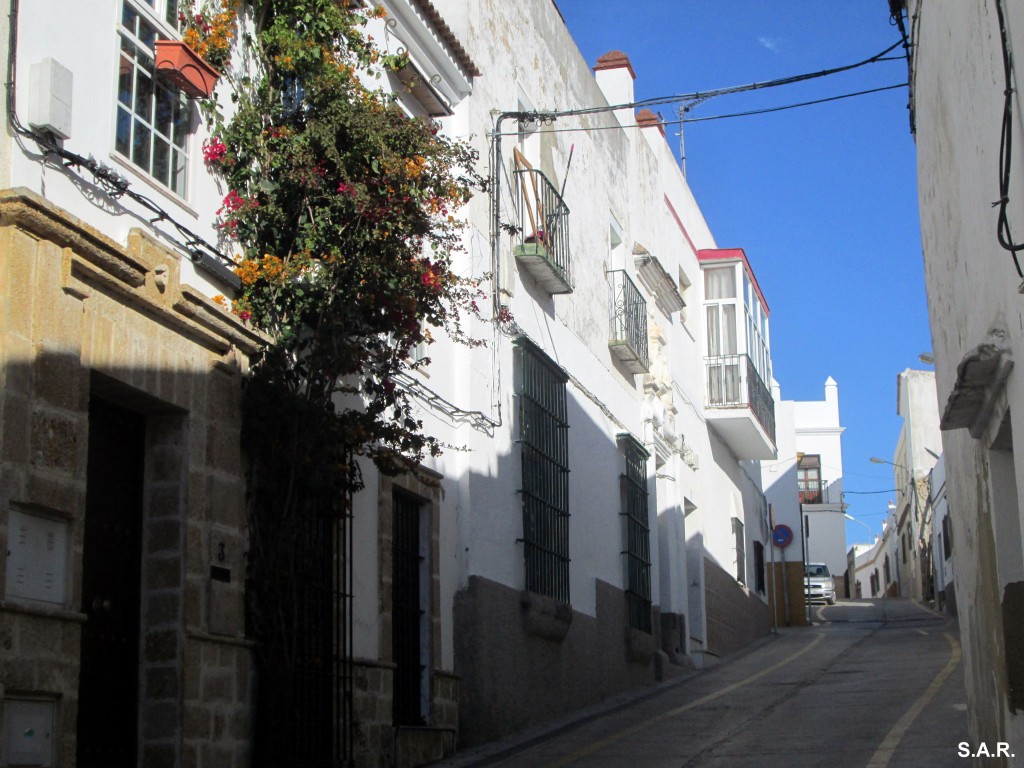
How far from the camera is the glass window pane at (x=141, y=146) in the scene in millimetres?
8453

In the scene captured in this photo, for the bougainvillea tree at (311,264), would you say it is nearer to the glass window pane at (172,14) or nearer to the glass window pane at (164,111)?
the glass window pane at (164,111)

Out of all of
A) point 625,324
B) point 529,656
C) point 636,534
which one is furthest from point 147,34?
point 636,534

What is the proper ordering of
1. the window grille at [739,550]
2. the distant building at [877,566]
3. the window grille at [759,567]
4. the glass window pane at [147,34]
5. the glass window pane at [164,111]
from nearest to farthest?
the glass window pane at [147,34], the glass window pane at [164,111], the window grille at [739,550], the window grille at [759,567], the distant building at [877,566]

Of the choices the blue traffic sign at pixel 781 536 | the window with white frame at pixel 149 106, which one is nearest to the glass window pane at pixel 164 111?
the window with white frame at pixel 149 106

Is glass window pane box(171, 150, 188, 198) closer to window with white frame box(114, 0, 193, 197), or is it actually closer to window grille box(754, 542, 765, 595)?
window with white frame box(114, 0, 193, 197)

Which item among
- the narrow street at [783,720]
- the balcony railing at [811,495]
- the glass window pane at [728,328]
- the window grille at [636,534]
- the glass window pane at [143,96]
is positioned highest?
the balcony railing at [811,495]

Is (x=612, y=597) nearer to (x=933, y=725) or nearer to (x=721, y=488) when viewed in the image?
(x=933, y=725)

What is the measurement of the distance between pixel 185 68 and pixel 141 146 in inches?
23.7

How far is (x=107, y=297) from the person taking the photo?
786 cm

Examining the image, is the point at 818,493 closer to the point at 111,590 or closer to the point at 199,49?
the point at 199,49

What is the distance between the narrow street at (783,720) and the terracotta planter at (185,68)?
5.80 metres

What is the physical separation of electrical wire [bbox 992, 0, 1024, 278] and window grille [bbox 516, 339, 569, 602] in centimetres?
845

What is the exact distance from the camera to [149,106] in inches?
341

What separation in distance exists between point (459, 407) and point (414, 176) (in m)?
3.86
